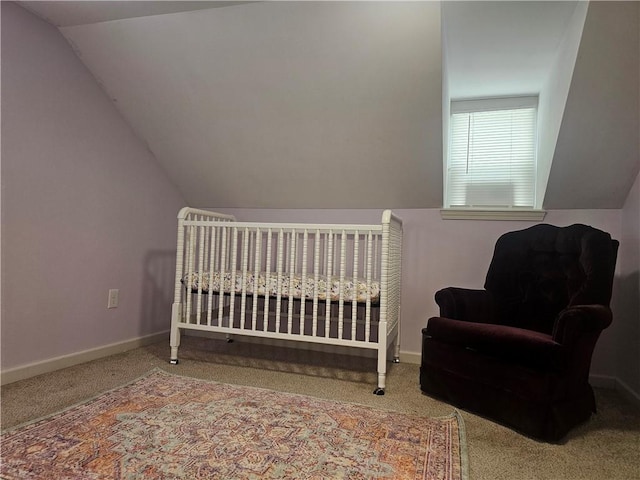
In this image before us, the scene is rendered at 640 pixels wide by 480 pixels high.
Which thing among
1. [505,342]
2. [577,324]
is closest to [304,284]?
[505,342]

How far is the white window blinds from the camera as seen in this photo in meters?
2.61

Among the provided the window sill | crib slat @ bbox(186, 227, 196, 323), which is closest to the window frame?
the window sill

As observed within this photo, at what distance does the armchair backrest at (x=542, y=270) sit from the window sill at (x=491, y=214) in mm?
279

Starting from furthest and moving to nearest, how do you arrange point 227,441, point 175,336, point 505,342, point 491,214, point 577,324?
1. point 491,214
2. point 175,336
3. point 505,342
4. point 577,324
5. point 227,441

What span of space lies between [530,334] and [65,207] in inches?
99.0

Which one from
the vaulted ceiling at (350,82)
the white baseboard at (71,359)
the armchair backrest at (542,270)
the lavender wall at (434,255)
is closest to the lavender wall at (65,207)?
the white baseboard at (71,359)

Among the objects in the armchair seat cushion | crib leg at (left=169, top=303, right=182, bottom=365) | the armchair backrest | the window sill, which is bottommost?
crib leg at (left=169, top=303, right=182, bottom=365)

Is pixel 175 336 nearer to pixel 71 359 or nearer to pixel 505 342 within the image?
pixel 71 359

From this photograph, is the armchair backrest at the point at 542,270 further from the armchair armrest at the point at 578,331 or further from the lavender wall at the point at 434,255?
the lavender wall at the point at 434,255

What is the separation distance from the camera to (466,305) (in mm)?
2074

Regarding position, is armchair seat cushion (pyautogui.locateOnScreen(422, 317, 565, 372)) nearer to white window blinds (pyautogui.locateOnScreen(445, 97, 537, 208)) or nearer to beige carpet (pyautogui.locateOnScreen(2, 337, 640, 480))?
beige carpet (pyautogui.locateOnScreen(2, 337, 640, 480))

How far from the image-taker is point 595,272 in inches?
68.2

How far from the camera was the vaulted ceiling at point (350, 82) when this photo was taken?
71.8 inches

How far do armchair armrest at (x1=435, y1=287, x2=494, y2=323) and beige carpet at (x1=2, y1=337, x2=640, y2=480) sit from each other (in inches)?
18.2
